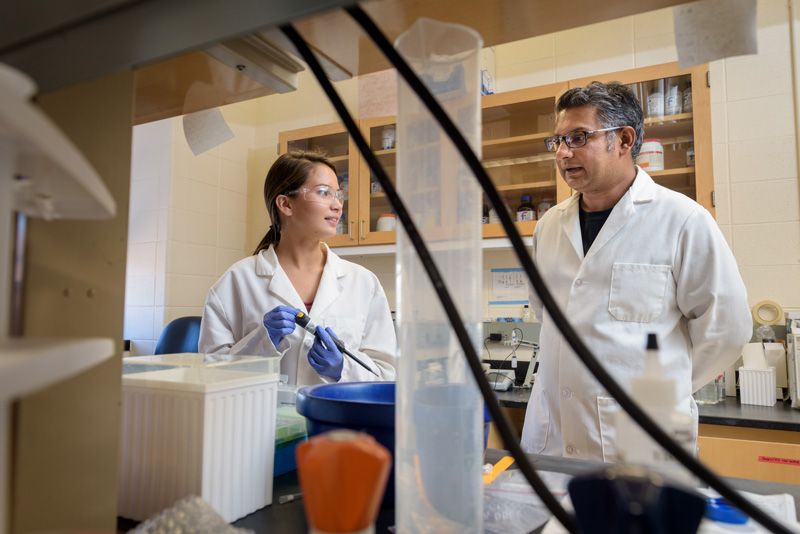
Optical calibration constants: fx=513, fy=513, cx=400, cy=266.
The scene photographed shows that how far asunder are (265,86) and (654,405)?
2.19ft

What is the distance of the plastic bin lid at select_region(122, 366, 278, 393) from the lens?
0.59 m

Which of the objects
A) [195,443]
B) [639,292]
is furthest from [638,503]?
[639,292]

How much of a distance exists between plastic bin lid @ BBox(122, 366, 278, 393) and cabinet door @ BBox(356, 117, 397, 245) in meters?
2.15

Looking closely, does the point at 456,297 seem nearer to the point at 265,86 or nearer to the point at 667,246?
the point at 265,86

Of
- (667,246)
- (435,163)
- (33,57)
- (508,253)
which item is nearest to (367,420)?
(435,163)

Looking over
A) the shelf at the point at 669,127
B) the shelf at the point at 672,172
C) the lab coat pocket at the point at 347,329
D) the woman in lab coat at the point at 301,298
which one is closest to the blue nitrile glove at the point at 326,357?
the woman in lab coat at the point at 301,298

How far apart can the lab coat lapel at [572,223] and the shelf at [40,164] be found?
1.62 m

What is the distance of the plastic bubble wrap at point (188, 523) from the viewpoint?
0.50 meters

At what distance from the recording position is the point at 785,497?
2.12 ft

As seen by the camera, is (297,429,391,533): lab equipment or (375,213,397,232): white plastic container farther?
(375,213,397,232): white plastic container

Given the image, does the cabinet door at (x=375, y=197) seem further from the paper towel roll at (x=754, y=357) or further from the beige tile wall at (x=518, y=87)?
the paper towel roll at (x=754, y=357)

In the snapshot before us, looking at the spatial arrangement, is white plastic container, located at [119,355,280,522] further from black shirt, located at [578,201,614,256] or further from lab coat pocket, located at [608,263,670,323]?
black shirt, located at [578,201,614,256]

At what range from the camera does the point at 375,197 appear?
9.45ft

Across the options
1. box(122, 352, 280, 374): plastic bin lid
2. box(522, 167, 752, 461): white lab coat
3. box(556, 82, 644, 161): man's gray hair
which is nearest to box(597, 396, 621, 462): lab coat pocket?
box(522, 167, 752, 461): white lab coat
